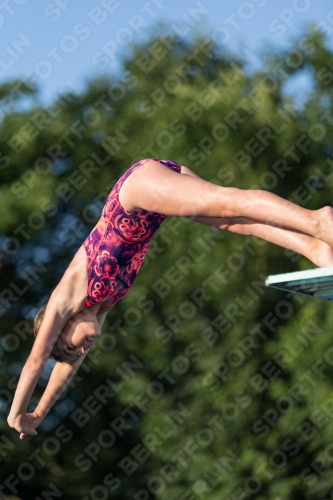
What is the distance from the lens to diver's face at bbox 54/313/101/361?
3906 mm

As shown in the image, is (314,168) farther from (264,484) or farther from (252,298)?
(264,484)

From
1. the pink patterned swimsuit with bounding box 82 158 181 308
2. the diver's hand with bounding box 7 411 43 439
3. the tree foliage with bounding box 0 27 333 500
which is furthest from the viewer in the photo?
the tree foliage with bounding box 0 27 333 500

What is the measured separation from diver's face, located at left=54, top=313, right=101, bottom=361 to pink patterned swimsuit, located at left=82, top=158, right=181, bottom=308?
9 cm

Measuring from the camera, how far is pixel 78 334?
3904 millimetres

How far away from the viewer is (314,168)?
1053 centimetres

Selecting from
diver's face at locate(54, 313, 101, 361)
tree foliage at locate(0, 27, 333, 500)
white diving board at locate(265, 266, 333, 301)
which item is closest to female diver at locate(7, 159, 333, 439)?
diver's face at locate(54, 313, 101, 361)

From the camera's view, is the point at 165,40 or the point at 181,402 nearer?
the point at 181,402

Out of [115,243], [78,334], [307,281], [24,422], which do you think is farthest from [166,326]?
[307,281]

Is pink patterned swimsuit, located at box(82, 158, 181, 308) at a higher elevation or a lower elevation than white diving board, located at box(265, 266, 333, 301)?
lower

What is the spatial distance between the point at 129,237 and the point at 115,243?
8 centimetres

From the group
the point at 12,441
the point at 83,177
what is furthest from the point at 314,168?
the point at 12,441

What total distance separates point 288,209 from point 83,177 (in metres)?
6.88

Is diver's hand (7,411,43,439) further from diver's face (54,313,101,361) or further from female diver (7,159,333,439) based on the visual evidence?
diver's face (54,313,101,361)

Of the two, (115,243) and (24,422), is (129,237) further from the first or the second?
(24,422)
